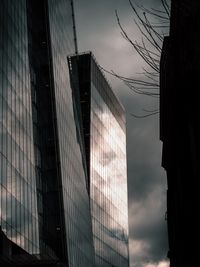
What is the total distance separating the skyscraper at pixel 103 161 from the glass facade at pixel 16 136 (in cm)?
3152

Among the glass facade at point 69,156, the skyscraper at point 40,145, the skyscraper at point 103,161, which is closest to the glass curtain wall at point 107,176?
the skyscraper at point 103,161

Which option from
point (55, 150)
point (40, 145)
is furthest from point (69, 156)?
point (40, 145)

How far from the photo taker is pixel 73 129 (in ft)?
316

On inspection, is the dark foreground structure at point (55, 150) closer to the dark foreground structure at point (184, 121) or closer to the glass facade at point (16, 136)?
the glass facade at point (16, 136)

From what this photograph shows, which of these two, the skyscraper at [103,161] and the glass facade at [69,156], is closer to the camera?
the glass facade at [69,156]

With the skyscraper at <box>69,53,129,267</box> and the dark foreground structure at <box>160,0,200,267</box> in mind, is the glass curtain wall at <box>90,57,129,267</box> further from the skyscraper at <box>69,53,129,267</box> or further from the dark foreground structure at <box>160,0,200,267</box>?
the dark foreground structure at <box>160,0,200,267</box>

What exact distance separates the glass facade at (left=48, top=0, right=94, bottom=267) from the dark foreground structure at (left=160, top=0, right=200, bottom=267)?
6028 centimetres

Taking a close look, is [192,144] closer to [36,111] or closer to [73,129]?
[36,111]

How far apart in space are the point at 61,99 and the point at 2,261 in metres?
41.7

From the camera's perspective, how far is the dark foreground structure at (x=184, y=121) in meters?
11.1

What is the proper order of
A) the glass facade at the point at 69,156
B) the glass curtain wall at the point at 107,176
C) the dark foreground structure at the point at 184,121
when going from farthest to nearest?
the glass curtain wall at the point at 107,176 < the glass facade at the point at 69,156 < the dark foreground structure at the point at 184,121

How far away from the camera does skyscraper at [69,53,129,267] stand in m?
106

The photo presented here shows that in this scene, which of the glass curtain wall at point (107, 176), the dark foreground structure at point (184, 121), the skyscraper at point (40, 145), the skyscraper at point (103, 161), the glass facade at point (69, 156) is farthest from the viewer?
the glass curtain wall at point (107, 176)

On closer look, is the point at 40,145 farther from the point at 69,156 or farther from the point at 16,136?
the point at 16,136
